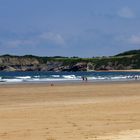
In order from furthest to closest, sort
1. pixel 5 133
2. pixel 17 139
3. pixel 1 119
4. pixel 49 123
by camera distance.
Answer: pixel 1 119 < pixel 49 123 < pixel 5 133 < pixel 17 139

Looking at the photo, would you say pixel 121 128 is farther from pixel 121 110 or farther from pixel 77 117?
pixel 121 110

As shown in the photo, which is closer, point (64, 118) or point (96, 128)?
point (96, 128)

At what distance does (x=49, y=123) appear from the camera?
15.2 metres

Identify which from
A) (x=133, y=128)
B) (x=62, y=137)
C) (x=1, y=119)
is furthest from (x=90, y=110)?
(x=62, y=137)

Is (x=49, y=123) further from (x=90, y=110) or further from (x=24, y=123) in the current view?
(x=90, y=110)

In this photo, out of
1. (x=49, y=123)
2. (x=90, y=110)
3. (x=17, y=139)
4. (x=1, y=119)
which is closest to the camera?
(x=17, y=139)

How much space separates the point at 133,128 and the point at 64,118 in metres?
3.31

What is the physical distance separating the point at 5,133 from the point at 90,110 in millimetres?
6551

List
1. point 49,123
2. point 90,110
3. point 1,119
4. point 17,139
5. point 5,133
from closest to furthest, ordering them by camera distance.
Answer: point 17,139 → point 5,133 → point 49,123 → point 1,119 → point 90,110

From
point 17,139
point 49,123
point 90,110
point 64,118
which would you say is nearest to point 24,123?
point 49,123

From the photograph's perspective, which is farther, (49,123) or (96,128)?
(49,123)

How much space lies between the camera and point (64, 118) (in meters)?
16.5

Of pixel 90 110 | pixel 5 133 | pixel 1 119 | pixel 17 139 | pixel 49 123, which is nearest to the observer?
pixel 17 139

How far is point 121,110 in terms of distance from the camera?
63.2ft
